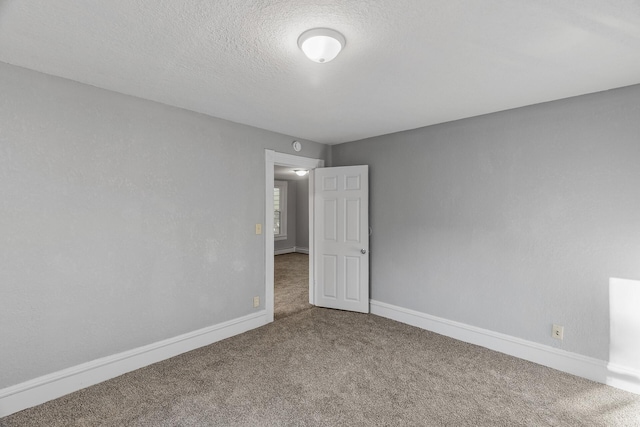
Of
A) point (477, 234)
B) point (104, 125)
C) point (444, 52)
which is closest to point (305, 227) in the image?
point (477, 234)

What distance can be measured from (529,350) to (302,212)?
23.1 feet

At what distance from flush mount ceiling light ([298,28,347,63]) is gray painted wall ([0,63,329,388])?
173cm

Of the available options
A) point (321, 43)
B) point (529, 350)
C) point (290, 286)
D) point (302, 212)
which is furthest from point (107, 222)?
point (302, 212)

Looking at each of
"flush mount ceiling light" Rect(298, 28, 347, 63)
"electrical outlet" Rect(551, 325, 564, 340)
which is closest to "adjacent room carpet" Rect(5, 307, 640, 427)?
"electrical outlet" Rect(551, 325, 564, 340)

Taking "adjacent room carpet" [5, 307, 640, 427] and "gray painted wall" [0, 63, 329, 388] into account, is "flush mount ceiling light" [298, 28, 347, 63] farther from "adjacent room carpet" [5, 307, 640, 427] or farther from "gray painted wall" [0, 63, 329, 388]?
"adjacent room carpet" [5, 307, 640, 427]

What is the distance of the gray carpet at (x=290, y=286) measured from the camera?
4140mm

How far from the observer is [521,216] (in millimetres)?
2812

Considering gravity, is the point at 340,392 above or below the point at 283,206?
below

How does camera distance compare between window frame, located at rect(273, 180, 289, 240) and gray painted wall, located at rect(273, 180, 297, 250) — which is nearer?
window frame, located at rect(273, 180, 289, 240)

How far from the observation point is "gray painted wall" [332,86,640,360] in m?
2.39

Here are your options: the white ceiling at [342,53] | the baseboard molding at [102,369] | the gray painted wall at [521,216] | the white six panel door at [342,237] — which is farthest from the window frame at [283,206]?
the white ceiling at [342,53]

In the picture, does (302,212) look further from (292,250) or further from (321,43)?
(321,43)

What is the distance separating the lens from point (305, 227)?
9.14 meters

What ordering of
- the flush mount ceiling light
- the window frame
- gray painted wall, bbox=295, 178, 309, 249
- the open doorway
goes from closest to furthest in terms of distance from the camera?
the flush mount ceiling light < the open doorway < the window frame < gray painted wall, bbox=295, 178, 309, 249
